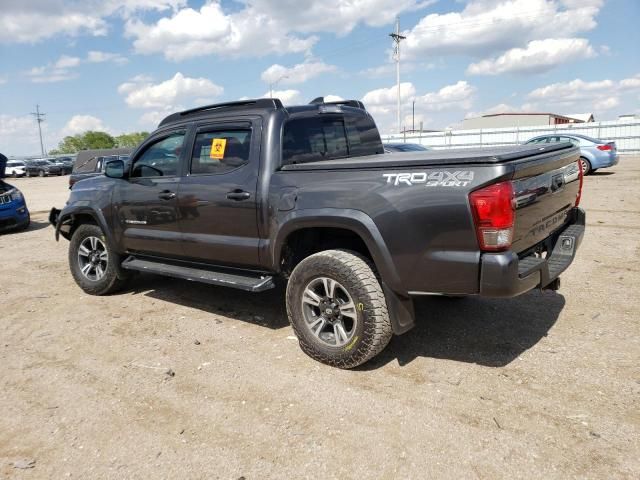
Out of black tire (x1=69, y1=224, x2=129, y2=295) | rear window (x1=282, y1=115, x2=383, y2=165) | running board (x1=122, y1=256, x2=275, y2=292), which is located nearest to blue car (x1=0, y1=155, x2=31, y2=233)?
black tire (x1=69, y1=224, x2=129, y2=295)

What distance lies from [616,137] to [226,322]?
29427 millimetres

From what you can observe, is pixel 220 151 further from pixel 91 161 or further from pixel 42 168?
pixel 42 168

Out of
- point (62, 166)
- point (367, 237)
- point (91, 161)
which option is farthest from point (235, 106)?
point (62, 166)

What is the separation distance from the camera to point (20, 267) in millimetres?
7508

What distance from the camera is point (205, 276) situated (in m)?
4.51

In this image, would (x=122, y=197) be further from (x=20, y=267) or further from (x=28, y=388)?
(x=20, y=267)

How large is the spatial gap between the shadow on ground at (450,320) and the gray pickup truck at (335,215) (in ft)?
1.70

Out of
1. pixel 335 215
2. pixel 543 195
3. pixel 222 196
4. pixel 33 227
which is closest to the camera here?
pixel 543 195

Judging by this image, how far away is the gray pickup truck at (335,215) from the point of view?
3006 millimetres

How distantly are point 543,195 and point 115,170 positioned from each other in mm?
4089

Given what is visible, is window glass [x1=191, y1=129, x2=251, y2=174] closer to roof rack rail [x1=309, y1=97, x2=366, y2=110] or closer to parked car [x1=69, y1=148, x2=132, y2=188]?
Answer: roof rack rail [x1=309, y1=97, x2=366, y2=110]

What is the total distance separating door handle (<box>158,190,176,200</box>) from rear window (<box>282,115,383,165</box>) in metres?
1.28

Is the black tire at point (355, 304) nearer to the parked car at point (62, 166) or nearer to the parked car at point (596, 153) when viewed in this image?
the parked car at point (596, 153)

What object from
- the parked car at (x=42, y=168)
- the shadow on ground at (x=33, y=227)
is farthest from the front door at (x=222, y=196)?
the parked car at (x=42, y=168)
